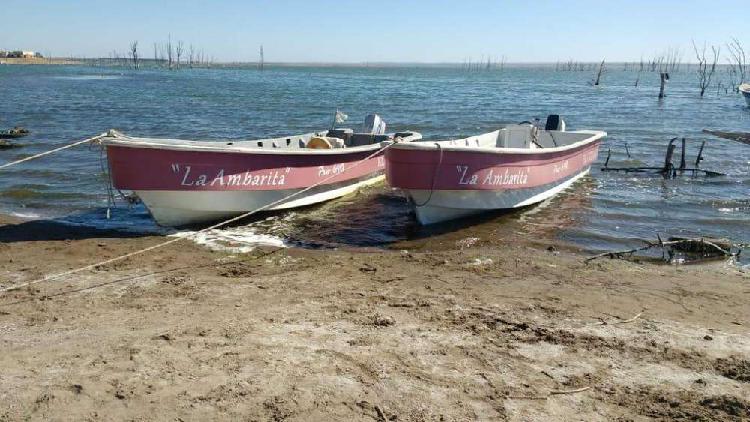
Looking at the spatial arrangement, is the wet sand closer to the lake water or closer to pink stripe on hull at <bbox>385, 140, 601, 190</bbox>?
pink stripe on hull at <bbox>385, 140, 601, 190</bbox>

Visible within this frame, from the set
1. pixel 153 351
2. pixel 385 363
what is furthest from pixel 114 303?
pixel 385 363

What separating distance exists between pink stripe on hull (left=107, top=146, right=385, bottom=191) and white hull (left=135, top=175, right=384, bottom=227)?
103 millimetres

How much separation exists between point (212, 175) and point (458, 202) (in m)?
3.95

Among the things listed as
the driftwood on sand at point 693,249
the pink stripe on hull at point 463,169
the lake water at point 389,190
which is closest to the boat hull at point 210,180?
the lake water at point 389,190

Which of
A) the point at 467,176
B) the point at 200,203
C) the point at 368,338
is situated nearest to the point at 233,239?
the point at 200,203

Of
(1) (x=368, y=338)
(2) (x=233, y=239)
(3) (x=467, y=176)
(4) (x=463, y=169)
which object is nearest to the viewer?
(1) (x=368, y=338)

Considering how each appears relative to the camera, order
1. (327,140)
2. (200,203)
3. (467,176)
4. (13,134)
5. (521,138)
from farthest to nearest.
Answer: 1. (13,134)
2. (521,138)
3. (327,140)
4. (467,176)
5. (200,203)

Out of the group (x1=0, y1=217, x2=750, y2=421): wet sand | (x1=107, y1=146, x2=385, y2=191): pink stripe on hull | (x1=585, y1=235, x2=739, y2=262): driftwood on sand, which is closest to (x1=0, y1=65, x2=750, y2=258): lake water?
(x1=585, y1=235, x2=739, y2=262): driftwood on sand

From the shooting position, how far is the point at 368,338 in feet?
17.7

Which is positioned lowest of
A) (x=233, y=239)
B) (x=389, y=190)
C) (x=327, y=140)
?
(x=233, y=239)

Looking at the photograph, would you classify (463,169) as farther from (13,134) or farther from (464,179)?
(13,134)

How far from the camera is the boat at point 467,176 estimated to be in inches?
382

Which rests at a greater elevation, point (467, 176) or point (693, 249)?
point (467, 176)

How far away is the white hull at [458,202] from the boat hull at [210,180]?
70.3 inches
